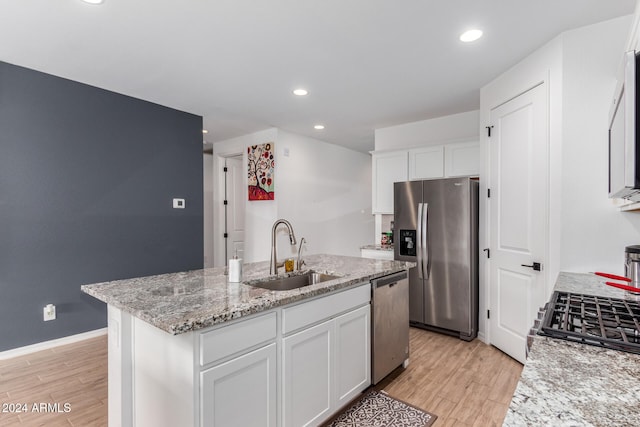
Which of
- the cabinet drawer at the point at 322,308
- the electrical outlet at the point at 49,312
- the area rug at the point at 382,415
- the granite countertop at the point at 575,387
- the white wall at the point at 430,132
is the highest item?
the white wall at the point at 430,132

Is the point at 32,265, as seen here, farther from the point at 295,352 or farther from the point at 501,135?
the point at 501,135

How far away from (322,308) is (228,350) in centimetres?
63

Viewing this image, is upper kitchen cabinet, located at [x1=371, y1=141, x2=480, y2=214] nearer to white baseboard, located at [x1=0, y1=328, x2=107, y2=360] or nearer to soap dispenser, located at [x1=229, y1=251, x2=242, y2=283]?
soap dispenser, located at [x1=229, y1=251, x2=242, y2=283]

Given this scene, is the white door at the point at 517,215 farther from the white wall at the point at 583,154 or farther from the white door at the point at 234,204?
the white door at the point at 234,204

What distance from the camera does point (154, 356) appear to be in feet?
4.75

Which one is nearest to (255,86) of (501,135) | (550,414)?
(501,135)

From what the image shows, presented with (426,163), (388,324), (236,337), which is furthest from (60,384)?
(426,163)

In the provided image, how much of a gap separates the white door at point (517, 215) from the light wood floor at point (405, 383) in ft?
1.23

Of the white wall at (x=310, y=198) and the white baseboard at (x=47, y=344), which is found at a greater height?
the white wall at (x=310, y=198)

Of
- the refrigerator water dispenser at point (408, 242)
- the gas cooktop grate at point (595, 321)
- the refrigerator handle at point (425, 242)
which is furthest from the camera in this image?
the refrigerator water dispenser at point (408, 242)

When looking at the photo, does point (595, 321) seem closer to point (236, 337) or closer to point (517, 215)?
point (236, 337)

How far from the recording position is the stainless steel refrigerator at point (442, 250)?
331 cm

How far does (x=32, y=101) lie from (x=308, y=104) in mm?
2647

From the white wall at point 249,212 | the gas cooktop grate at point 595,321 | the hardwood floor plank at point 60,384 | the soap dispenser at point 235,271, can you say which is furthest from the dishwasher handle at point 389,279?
the white wall at point 249,212
